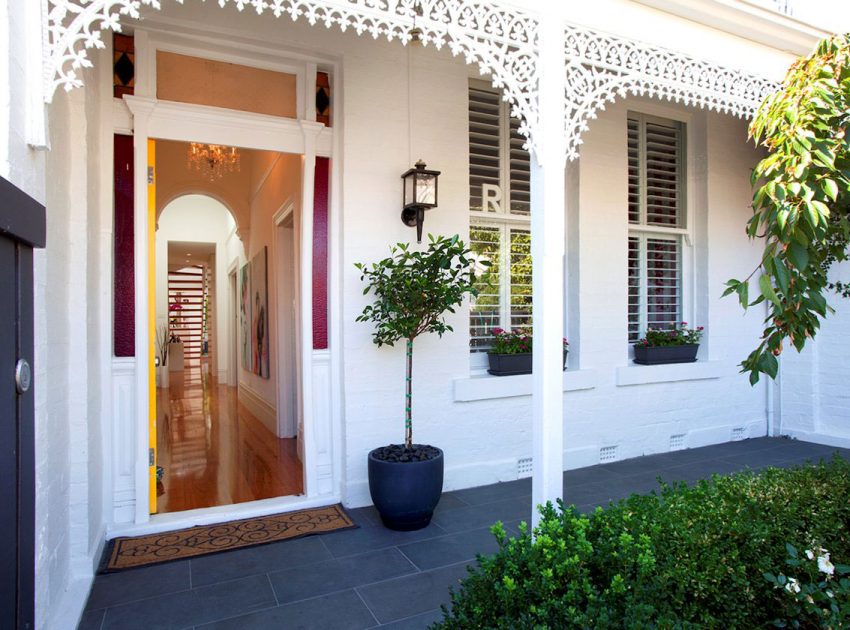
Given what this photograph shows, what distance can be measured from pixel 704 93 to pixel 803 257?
5.49 feet

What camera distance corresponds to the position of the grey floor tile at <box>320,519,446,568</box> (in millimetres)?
3262

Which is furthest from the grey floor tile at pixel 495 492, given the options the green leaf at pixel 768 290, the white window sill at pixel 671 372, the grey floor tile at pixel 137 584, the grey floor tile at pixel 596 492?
the green leaf at pixel 768 290

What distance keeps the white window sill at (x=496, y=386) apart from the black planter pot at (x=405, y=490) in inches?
31.8

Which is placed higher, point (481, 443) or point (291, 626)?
point (481, 443)

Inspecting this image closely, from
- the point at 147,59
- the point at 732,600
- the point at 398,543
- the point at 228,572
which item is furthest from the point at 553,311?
the point at 147,59

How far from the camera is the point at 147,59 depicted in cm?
346

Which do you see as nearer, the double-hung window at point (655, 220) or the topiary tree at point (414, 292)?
the topiary tree at point (414, 292)

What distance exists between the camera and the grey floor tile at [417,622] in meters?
2.48

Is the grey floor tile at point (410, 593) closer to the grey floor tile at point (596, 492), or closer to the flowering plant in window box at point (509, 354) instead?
the grey floor tile at point (596, 492)

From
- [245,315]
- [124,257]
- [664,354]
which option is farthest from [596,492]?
[245,315]

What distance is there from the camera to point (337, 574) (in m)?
2.97

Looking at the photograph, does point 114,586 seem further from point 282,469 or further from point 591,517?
point 591,517

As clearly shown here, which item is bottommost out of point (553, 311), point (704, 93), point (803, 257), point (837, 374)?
point (837, 374)

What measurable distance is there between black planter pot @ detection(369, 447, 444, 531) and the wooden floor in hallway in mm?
935
